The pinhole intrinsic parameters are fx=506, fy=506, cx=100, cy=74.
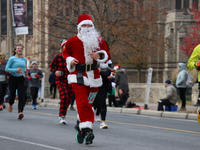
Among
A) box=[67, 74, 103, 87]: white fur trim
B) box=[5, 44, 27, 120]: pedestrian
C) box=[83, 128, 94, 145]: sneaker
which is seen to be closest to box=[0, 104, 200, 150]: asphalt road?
box=[83, 128, 94, 145]: sneaker

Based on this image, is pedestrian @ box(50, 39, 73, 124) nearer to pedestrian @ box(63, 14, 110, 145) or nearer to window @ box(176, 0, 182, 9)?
pedestrian @ box(63, 14, 110, 145)

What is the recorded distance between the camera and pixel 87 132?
7.95 m

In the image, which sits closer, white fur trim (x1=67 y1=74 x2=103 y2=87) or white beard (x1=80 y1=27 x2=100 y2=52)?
white fur trim (x1=67 y1=74 x2=103 y2=87)

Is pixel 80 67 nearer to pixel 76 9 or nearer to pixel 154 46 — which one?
pixel 76 9

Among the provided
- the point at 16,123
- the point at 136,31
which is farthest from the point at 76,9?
the point at 16,123

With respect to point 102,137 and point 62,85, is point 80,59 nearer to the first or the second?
point 102,137

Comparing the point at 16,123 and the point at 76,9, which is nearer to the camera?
the point at 16,123

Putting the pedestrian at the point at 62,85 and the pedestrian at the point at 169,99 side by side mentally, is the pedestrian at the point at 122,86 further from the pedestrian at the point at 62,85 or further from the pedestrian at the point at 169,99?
the pedestrian at the point at 62,85

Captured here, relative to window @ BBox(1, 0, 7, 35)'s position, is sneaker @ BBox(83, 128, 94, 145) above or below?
below

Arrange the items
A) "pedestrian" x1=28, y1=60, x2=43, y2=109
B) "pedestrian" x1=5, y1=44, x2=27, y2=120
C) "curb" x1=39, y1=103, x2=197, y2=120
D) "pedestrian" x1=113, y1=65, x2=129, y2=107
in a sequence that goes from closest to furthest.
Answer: "pedestrian" x1=5, y1=44, x2=27, y2=120
"curb" x1=39, y1=103, x2=197, y2=120
"pedestrian" x1=28, y1=60, x2=43, y2=109
"pedestrian" x1=113, y1=65, x2=129, y2=107

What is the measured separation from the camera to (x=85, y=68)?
8.23m

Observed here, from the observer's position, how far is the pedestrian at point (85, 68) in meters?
7.97

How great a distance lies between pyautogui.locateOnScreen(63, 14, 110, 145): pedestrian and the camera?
7973 mm

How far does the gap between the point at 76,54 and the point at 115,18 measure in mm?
17087
